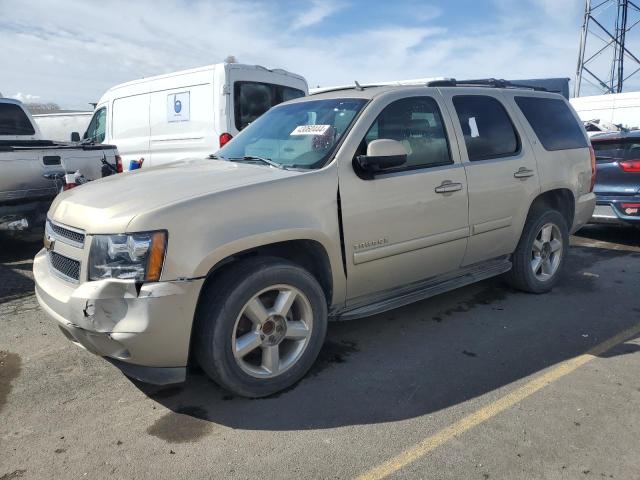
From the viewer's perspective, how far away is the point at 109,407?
3.20 m

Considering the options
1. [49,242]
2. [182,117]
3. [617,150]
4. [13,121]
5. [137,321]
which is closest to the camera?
[137,321]

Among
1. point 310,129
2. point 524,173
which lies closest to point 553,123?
point 524,173

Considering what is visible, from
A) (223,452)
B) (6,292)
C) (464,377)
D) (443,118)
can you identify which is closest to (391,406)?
(464,377)

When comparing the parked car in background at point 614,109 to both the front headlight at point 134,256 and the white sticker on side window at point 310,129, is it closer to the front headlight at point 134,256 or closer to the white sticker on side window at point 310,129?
the white sticker on side window at point 310,129

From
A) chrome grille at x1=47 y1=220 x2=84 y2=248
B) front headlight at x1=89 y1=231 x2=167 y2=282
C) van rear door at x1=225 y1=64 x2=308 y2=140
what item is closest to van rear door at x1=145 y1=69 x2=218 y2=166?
van rear door at x1=225 y1=64 x2=308 y2=140

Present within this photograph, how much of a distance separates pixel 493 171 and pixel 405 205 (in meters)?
1.10

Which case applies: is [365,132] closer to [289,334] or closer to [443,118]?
[443,118]

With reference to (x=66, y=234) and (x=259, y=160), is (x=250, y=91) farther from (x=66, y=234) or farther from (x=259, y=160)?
(x=66, y=234)

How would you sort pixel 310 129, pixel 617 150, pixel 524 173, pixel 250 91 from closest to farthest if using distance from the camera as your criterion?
pixel 310 129
pixel 524 173
pixel 617 150
pixel 250 91

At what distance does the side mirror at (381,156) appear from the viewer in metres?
3.50

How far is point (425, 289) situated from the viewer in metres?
4.16

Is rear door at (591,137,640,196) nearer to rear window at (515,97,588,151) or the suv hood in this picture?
rear window at (515,97,588,151)

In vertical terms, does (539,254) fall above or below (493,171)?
below

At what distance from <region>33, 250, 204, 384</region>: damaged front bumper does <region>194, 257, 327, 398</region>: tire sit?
15 centimetres
